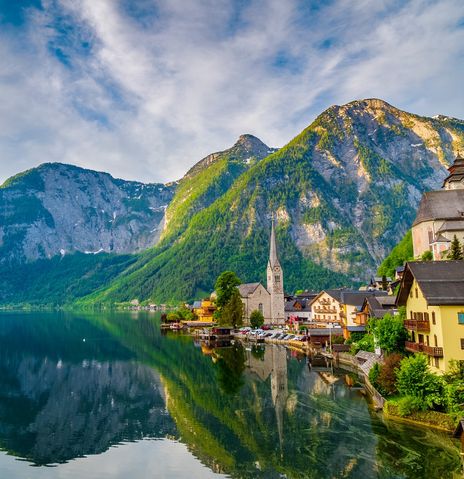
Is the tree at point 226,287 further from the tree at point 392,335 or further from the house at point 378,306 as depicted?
the tree at point 392,335

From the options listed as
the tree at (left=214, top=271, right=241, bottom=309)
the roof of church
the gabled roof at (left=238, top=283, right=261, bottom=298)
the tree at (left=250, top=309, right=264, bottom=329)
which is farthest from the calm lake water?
the gabled roof at (left=238, top=283, right=261, bottom=298)

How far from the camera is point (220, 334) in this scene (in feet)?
425

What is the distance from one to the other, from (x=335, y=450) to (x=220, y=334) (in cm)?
9449

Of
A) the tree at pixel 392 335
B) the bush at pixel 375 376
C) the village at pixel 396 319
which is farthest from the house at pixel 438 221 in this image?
the bush at pixel 375 376

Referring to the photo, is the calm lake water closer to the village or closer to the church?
the village

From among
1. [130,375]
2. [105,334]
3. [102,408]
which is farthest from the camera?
[105,334]

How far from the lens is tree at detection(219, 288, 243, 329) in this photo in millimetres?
137750

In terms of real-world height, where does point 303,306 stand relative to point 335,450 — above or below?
above

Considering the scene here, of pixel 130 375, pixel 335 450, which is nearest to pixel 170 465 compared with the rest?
pixel 335 450

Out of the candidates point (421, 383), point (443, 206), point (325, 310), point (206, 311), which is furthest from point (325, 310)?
point (421, 383)

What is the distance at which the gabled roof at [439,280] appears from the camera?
39.4 meters

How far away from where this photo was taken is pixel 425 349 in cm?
4172

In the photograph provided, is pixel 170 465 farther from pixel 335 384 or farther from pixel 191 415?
pixel 335 384

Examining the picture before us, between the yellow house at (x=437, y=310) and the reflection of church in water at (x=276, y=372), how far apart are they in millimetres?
15079
